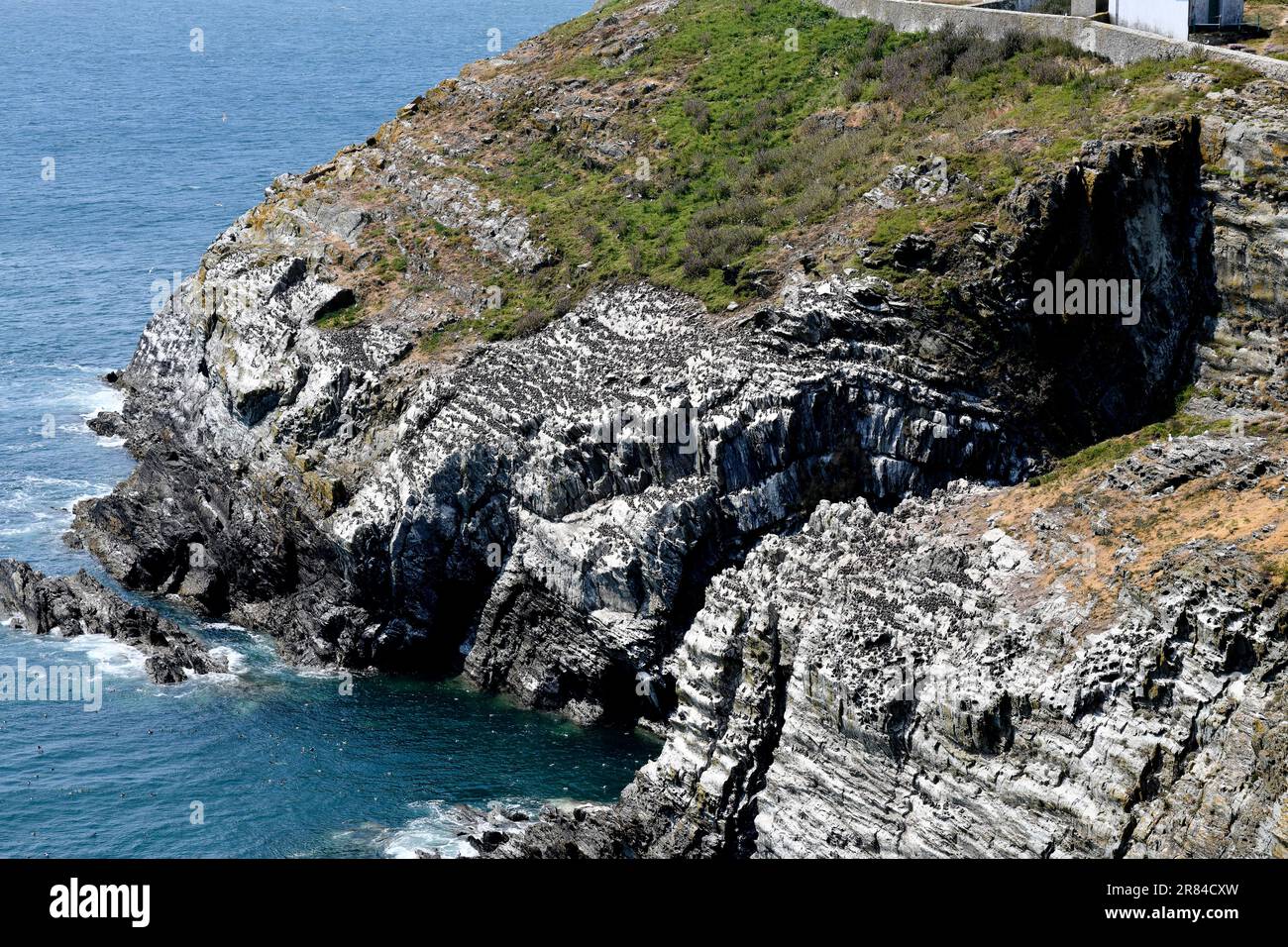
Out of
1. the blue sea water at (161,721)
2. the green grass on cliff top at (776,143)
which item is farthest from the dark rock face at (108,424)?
the green grass on cliff top at (776,143)

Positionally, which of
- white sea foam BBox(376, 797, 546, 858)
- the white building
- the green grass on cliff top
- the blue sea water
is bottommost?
white sea foam BBox(376, 797, 546, 858)

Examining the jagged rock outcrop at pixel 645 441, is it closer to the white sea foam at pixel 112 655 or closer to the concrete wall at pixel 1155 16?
the white sea foam at pixel 112 655

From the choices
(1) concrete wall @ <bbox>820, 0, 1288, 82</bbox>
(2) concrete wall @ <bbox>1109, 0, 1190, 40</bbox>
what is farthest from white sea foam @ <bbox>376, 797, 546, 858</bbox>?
(2) concrete wall @ <bbox>1109, 0, 1190, 40</bbox>

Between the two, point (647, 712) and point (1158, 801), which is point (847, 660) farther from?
point (647, 712)

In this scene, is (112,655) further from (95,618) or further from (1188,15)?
(1188,15)

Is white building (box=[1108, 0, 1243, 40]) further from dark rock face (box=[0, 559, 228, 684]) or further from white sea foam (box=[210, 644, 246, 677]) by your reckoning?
dark rock face (box=[0, 559, 228, 684])

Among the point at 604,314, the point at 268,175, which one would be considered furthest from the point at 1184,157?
the point at 268,175
